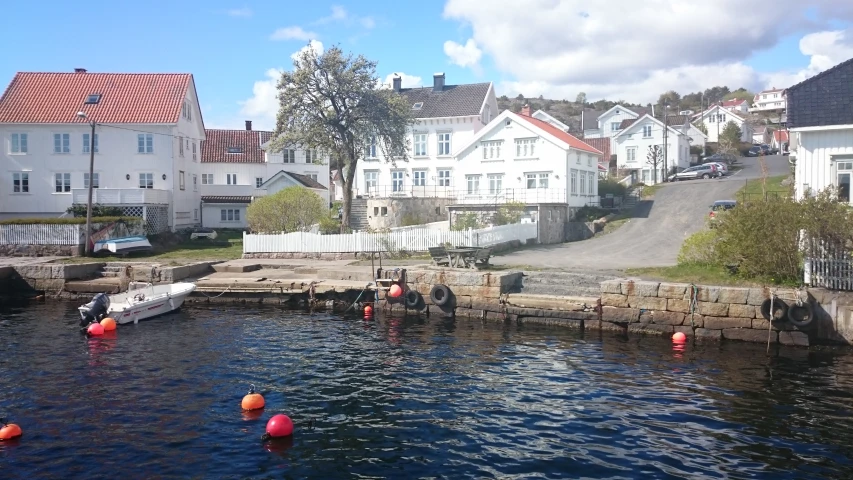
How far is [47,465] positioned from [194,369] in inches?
234

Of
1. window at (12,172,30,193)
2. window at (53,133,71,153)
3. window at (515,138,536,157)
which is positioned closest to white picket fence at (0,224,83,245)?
window at (12,172,30,193)

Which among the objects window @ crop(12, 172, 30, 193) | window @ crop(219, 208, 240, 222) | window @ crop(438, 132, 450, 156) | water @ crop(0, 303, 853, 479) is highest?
window @ crop(438, 132, 450, 156)

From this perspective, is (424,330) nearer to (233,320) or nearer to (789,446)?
(233,320)

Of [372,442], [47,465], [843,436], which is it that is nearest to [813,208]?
[843,436]

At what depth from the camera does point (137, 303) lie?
23.7m

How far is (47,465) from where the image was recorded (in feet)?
35.6

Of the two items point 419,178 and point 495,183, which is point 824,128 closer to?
point 495,183

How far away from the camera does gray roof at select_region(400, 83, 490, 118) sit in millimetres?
54688

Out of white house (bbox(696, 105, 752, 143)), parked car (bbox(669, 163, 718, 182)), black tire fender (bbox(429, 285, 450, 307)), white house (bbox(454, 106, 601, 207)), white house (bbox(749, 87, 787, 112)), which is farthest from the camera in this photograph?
white house (bbox(749, 87, 787, 112))

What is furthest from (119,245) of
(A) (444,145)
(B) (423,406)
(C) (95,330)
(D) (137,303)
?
(A) (444,145)

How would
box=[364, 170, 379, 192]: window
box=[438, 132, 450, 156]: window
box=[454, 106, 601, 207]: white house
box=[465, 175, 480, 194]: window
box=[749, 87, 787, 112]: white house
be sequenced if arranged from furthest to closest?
box=[749, 87, 787, 112]: white house → box=[364, 170, 379, 192]: window → box=[438, 132, 450, 156]: window → box=[465, 175, 480, 194]: window → box=[454, 106, 601, 207]: white house

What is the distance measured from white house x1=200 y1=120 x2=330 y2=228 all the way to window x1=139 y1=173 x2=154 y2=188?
6848 millimetres

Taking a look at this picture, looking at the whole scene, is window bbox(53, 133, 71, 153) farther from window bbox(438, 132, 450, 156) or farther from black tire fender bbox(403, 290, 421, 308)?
black tire fender bbox(403, 290, 421, 308)

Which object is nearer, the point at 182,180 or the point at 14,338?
the point at 14,338
